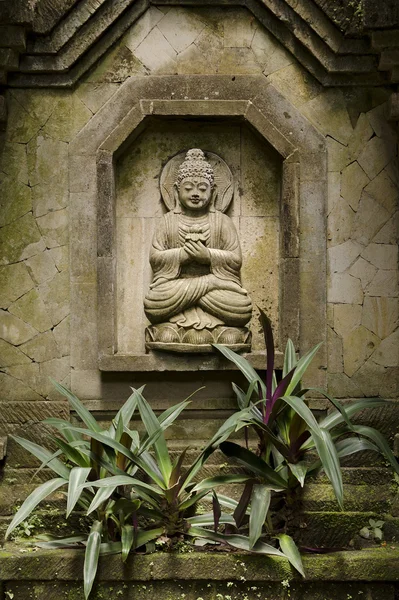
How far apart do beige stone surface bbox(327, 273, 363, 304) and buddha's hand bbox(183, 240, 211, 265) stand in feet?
2.79

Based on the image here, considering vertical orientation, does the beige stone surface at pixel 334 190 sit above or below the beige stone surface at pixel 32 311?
above

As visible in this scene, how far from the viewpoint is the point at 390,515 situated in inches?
233

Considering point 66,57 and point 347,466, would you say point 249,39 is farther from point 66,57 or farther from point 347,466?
point 347,466

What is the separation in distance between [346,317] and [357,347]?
0.22 m

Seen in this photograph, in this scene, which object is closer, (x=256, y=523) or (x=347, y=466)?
(x=256, y=523)

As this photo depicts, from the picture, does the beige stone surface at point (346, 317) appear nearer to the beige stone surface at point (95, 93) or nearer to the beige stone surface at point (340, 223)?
the beige stone surface at point (340, 223)

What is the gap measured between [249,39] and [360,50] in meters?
0.75

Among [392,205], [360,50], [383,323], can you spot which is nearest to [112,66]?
[360,50]

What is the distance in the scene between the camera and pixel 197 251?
20.6ft

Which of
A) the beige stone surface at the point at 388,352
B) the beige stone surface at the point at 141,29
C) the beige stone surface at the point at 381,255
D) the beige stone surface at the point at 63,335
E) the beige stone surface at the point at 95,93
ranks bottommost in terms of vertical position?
the beige stone surface at the point at 388,352

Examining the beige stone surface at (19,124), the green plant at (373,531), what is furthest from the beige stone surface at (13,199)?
the green plant at (373,531)

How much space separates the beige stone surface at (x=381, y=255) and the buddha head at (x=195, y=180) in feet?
3.76

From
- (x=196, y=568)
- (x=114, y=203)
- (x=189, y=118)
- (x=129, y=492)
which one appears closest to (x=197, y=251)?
(x=114, y=203)

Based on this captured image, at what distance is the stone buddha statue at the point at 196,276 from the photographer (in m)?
6.22
